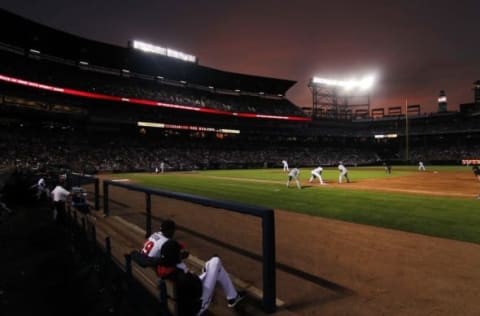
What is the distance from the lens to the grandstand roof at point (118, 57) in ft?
125

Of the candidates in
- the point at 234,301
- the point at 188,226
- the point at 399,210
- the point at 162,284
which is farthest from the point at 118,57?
the point at 162,284

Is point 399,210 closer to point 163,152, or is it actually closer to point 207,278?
point 207,278

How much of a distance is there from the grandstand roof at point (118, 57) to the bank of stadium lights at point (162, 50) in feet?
4.46

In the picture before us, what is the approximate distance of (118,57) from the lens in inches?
1934

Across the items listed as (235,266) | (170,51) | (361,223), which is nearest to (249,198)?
(361,223)

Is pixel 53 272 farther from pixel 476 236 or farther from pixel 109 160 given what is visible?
pixel 109 160

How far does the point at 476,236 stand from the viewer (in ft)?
23.0

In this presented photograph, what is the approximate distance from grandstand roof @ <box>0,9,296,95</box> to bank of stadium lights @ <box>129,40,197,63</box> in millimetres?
1359

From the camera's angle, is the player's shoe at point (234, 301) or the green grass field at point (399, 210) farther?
the green grass field at point (399, 210)

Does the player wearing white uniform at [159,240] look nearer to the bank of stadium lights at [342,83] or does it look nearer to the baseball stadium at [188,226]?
the baseball stadium at [188,226]

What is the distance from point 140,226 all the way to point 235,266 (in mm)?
4331

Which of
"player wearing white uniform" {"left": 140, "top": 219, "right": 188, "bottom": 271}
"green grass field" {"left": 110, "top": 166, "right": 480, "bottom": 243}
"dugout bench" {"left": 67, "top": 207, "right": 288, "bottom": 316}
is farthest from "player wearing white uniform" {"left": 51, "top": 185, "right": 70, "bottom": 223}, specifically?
"green grass field" {"left": 110, "top": 166, "right": 480, "bottom": 243}

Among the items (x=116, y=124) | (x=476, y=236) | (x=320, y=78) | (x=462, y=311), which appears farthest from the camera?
(x=320, y=78)

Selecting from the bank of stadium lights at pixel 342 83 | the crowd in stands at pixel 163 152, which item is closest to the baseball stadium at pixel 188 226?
the crowd in stands at pixel 163 152
